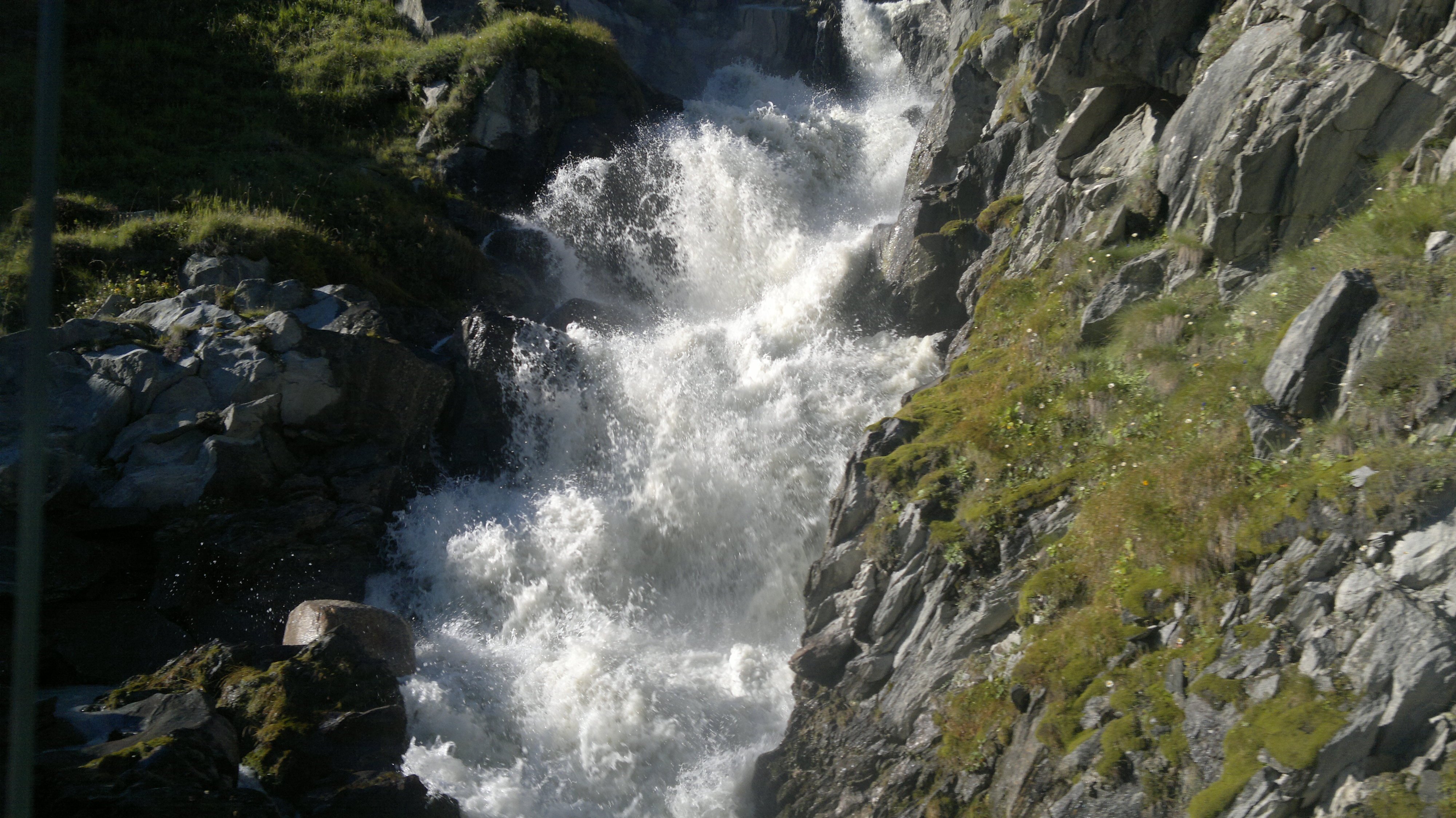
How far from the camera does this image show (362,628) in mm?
10984

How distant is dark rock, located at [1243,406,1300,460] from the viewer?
6707mm

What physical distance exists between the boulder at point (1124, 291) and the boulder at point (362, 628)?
905 cm

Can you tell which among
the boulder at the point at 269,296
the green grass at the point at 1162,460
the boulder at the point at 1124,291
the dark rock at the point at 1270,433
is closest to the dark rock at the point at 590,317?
the boulder at the point at 269,296

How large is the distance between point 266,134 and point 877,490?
17.6 metres

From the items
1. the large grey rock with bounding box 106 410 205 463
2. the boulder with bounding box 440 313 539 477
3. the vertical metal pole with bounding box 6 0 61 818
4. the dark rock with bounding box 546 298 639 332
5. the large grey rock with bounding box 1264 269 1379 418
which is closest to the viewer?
the vertical metal pole with bounding box 6 0 61 818

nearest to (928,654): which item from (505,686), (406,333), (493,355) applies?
(505,686)

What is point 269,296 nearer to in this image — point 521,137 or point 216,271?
point 216,271

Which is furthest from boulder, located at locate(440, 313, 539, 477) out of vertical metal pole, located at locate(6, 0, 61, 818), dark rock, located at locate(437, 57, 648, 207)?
vertical metal pole, located at locate(6, 0, 61, 818)

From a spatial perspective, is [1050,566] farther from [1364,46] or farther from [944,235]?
[944,235]

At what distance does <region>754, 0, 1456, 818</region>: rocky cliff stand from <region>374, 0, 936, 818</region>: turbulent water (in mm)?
1726

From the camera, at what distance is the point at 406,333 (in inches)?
632

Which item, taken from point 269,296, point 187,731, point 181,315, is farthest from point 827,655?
point 181,315

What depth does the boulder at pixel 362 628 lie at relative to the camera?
1077cm

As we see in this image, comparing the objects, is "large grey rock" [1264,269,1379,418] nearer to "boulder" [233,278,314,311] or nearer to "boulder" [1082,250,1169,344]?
"boulder" [1082,250,1169,344]
